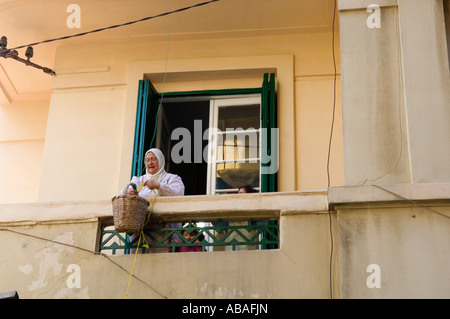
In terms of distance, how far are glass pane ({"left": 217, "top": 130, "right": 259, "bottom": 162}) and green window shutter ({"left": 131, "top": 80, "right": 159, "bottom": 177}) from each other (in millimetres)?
812

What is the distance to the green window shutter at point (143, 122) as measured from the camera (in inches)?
354

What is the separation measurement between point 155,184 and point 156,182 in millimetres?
65

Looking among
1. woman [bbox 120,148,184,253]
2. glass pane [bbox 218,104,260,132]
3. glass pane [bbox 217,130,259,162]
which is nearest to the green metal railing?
woman [bbox 120,148,184,253]

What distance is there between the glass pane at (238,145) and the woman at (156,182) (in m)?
1.17

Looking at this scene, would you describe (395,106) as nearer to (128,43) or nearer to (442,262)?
(442,262)

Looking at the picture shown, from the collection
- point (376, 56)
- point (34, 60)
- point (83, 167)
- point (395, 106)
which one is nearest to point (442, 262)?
point (395, 106)

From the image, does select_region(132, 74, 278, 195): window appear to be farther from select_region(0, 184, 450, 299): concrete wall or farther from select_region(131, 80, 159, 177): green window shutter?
select_region(0, 184, 450, 299): concrete wall

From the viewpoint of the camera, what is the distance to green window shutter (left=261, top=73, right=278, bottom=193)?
866 cm

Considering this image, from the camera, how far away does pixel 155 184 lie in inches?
288

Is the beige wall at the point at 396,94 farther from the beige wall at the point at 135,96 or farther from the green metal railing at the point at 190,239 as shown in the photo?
the beige wall at the point at 135,96

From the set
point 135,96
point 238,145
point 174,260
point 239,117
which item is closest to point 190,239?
point 174,260

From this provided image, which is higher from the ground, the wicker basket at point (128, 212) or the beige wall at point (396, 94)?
the beige wall at point (396, 94)

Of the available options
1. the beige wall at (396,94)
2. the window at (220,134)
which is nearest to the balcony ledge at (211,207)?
the beige wall at (396,94)

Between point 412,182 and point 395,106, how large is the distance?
0.74 metres
